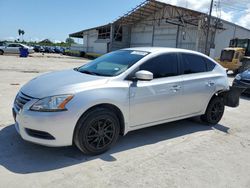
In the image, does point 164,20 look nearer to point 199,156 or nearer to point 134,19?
point 134,19

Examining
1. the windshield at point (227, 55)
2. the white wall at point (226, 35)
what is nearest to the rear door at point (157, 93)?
the windshield at point (227, 55)

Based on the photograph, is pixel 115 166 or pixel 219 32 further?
pixel 219 32

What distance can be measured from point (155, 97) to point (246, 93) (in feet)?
22.1

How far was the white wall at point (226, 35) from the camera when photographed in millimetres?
28767

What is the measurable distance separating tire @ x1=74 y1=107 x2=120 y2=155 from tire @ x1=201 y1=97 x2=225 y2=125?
2.49 metres

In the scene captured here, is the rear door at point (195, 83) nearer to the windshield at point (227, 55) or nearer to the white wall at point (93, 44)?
the windshield at point (227, 55)

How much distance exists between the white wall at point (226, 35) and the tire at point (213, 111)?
2503 centimetres

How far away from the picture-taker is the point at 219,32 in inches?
1129

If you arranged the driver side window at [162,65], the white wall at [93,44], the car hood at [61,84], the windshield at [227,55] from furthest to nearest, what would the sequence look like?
the white wall at [93,44]
the windshield at [227,55]
the driver side window at [162,65]
the car hood at [61,84]

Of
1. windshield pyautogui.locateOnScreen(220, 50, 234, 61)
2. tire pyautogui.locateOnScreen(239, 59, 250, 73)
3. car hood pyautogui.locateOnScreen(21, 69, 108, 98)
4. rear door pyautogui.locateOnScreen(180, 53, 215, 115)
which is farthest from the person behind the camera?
tire pyautogui.locateOnScreen(239, 59, 250, 73)

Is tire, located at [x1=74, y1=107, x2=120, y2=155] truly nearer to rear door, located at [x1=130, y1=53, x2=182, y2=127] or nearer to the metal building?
rear door, located at [x1=130, y1=53, x2=182, y2=127]

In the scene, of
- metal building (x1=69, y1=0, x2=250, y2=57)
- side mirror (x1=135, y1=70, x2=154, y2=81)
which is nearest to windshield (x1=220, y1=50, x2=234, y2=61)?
metal building (x1=69, y1=0, x2=250, y2=57)

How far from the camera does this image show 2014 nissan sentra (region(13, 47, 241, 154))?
11.1ft

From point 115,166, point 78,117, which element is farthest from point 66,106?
point 115,166
